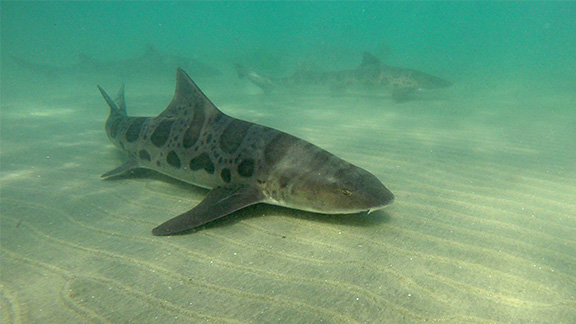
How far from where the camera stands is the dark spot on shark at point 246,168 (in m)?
3.78

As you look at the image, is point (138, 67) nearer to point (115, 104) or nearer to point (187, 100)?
point (115, 104)

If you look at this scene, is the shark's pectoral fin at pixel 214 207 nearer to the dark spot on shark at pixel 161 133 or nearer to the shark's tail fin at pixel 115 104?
the dark spot on shark at pixel 161 133

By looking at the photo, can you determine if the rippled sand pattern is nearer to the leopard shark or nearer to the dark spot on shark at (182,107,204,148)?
the leopard shark

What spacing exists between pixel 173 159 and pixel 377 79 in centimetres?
1264

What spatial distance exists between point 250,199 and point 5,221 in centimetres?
325

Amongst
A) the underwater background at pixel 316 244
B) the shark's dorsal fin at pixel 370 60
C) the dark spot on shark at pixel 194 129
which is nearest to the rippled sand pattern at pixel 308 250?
the underwater background at pixel 316 244

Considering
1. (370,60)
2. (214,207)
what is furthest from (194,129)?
(370,60)

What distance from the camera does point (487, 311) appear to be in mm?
2219

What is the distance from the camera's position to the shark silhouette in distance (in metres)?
24.3

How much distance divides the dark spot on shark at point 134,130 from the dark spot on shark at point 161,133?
1.74ft

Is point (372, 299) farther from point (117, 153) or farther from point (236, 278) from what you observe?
point (117, 153)

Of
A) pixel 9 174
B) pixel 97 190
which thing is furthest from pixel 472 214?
pixel 9 174

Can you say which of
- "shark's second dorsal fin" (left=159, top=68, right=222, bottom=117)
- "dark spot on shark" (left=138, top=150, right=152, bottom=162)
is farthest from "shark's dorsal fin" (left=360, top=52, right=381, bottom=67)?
"dark spot on shark" (left=138, top=150, right=152, bottom=162)

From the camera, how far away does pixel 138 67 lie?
25.2 metres
